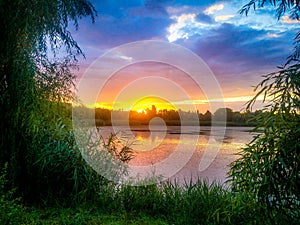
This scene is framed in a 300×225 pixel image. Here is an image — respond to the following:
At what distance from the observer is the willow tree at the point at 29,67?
9.78ft

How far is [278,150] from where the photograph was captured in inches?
77.3

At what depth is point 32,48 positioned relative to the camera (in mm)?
3080

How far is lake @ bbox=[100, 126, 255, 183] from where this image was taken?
4363mm

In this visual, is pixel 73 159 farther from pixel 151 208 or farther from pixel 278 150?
pixel 278 150

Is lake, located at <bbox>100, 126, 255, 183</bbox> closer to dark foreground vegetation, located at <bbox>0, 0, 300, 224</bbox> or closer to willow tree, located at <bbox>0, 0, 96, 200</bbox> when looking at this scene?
dark foreground vegetation, located at <bbox>0, 0, 300, 224</bbox>

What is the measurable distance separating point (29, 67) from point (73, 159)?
1.38 m

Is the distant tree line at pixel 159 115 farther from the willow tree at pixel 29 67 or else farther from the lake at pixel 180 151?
the willow tree at pixel 29 67

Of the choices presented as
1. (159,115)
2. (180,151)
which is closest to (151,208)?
(159,115)

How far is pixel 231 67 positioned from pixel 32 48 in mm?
3554

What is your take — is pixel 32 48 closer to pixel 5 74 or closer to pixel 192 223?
pixel 5 74

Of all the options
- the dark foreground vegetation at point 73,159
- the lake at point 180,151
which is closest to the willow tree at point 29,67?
the dark foreground vegetation at point 73,159

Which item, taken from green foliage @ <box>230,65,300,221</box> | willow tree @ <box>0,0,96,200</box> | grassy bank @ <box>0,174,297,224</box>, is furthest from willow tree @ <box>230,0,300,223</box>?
willow tree @ <box>0,0,96,200</box>

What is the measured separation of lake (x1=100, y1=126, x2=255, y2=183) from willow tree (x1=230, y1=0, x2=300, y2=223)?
155 centimetres

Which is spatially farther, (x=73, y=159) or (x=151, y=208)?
(x=73, y=159)
